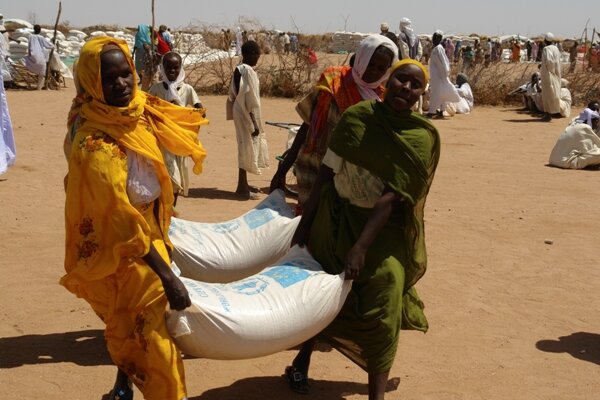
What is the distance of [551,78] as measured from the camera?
52.4 feet

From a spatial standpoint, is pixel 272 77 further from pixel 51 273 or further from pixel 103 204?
pixel 103 204

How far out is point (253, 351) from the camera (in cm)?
314

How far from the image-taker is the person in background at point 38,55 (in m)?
18.7

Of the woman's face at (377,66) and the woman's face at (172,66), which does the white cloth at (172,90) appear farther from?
the woman's face at (377,66)

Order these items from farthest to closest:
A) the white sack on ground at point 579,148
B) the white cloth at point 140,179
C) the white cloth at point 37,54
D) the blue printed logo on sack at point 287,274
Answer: the white cloth at point 37,54 → the white sack on ground at point 579,148 → the blue printed logo on sack at point 287,274 → the white cloth at point 140,179

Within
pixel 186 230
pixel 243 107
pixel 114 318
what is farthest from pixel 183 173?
pixel 114 318

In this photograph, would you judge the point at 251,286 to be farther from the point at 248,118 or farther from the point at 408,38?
the point at 408,38

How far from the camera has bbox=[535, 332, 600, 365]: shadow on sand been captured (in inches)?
185

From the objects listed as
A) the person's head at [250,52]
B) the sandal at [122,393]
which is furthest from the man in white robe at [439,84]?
the sandal at [122,393]

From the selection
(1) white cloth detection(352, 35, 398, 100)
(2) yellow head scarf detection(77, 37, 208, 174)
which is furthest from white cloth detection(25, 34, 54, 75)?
(2) yellow head scarf detection(77, 37, 208, 174)

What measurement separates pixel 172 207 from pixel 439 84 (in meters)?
13.4

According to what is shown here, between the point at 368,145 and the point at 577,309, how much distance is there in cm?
273

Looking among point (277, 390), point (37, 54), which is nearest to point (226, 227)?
point (277, 390)

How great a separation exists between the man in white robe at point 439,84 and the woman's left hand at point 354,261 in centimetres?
1326
